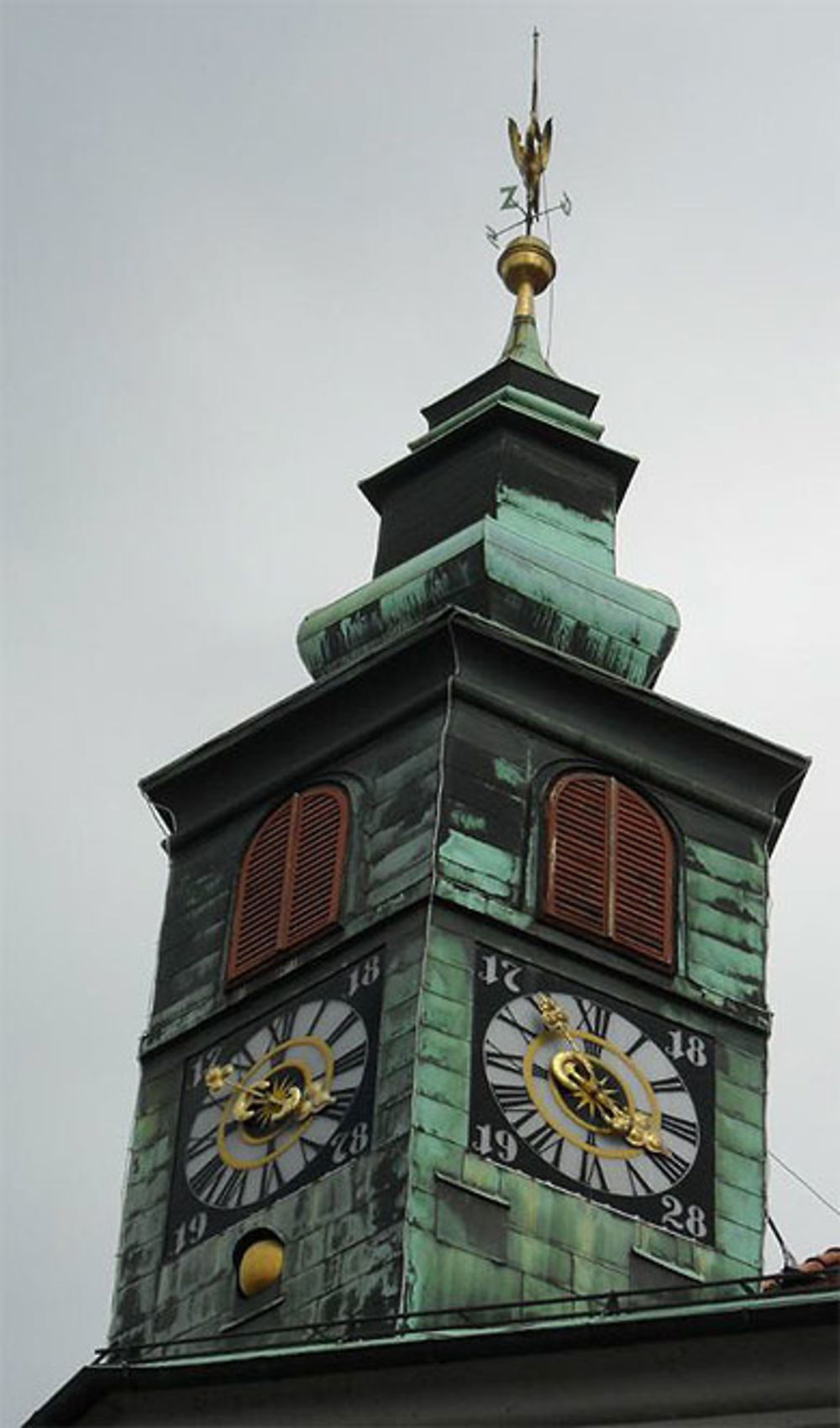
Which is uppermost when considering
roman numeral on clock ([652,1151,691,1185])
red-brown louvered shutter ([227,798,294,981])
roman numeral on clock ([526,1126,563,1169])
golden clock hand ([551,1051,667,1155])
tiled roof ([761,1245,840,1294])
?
red-brown louvered shutter ([227,798,294,981])

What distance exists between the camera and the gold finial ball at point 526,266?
161 ft

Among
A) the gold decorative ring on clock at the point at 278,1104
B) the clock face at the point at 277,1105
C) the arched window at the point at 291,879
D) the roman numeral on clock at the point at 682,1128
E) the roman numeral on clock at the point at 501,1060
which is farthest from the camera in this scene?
the arched window at the point at 291,879

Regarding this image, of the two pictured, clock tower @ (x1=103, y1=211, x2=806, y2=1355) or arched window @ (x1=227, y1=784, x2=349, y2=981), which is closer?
clock tower @ (x1=103, y1=211, x2=806, y2=1355)

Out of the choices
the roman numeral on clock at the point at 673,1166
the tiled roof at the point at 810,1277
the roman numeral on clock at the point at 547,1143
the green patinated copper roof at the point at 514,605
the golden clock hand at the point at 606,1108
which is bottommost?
the tiled roof at the point at 810,1277

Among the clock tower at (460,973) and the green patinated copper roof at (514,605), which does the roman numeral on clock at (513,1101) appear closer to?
the clock tower at (460,973)

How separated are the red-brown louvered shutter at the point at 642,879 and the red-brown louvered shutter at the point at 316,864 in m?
2.36

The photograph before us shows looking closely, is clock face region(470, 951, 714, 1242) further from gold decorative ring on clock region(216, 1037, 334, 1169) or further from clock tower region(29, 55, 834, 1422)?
gold decorative ring on clock region(216, 1037, 334, 1169)

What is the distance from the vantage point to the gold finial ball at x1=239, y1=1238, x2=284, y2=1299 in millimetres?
37812

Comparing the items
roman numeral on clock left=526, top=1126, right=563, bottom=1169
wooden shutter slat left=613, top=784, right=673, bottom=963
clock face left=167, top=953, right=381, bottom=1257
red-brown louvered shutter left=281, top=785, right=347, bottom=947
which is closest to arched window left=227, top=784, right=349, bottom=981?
red-brown louvered shutter left=281, top=785, right=347, bottom=947

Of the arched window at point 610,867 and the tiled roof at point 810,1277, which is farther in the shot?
the arched window at point 610,867

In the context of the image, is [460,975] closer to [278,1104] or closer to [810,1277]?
[278,1104]

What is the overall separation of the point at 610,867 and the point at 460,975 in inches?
95.2

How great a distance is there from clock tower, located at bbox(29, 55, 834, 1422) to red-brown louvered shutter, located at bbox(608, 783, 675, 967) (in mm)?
35

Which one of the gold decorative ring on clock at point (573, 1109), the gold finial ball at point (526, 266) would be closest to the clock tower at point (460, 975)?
the gold decorative ring on clock at point (573, 1109)
